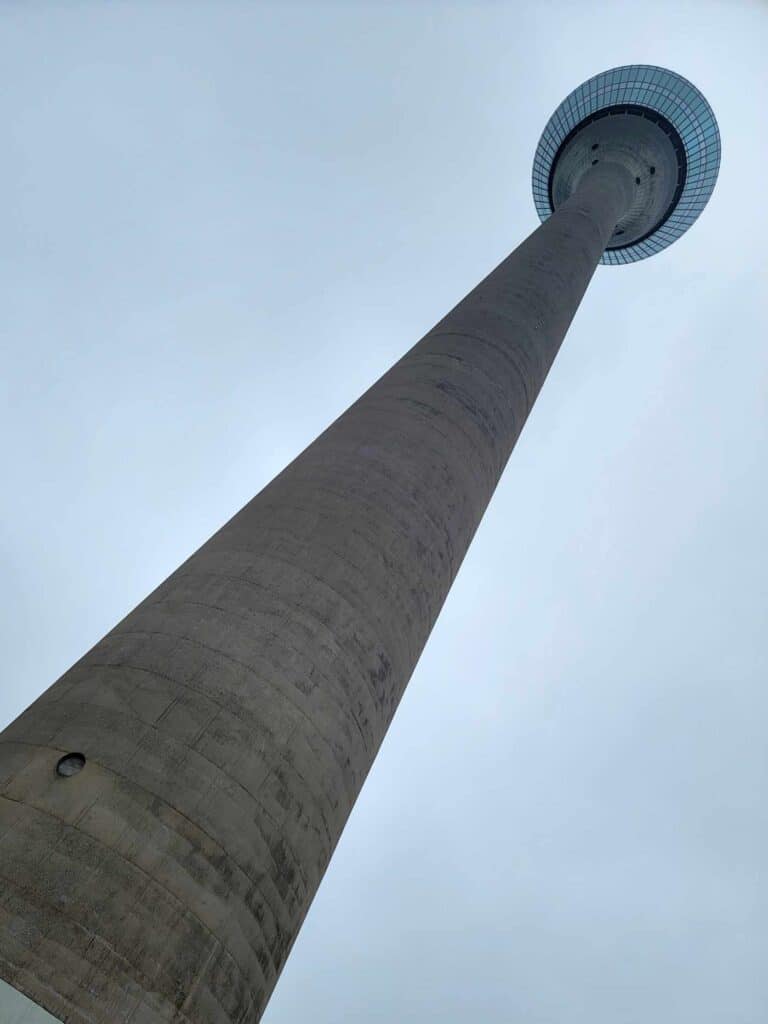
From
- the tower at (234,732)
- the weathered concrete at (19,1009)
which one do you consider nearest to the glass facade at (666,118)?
the tower at (234,732)

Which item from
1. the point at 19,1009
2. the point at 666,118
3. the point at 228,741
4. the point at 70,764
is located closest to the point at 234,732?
the point at 228,741

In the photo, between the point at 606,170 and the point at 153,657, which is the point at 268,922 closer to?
the point at 153,657

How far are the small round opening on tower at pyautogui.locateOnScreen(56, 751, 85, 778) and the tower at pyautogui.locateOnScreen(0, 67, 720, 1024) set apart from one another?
0.04 feet

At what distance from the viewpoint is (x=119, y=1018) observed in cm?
542

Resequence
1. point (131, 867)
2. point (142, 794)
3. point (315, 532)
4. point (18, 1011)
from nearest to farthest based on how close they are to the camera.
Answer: point (18, 1011) → point (131, 867) → point (142, 794) → point (315, 532)

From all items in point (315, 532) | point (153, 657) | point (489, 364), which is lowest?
point (153, 657)

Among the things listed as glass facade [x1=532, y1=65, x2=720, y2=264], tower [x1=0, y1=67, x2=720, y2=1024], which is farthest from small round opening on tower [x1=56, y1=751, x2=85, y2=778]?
glass facade [x1=532, y1=65, x2=720, y2=264]

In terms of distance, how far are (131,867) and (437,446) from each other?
9148mm

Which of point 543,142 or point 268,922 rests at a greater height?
point 543,142

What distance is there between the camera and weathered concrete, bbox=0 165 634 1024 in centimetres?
579

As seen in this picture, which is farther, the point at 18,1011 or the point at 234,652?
the point at 234,652

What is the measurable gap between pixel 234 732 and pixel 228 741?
126 millimetres

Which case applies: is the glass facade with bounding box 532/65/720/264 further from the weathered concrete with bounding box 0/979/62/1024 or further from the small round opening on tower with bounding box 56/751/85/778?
the weathered concrete with bounding box 0/979/62/1024

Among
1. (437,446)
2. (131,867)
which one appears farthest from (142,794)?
(437,446)
